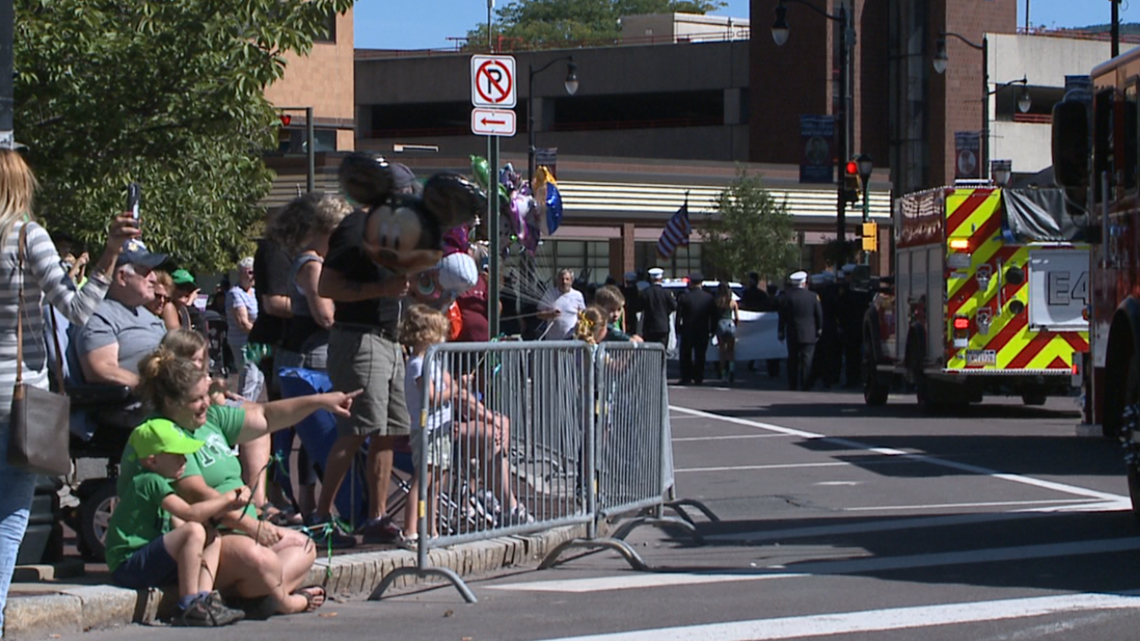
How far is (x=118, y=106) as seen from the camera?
14.5m

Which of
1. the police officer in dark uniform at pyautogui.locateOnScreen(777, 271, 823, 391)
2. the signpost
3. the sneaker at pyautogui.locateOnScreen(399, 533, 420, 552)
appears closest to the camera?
the sneaker at pyautogui.locateOnScreen(399, 533, 420, 552)

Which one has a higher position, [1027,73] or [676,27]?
[676,27]

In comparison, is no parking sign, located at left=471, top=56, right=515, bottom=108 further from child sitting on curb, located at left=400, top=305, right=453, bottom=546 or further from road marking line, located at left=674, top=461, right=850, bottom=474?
road marking line, located at left=674, top=461, right=850, bottom=474

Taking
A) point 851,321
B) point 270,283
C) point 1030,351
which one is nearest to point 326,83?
point 851,321

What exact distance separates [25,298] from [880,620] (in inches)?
145

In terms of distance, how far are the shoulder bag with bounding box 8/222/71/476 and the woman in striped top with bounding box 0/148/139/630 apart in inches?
0.9

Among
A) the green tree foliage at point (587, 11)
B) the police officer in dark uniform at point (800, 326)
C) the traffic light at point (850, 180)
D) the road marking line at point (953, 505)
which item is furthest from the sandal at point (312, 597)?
the green tree foliage at point (587, 11)

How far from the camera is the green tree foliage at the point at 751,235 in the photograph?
167 feet

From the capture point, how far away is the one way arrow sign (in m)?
11.2

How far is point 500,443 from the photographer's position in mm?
8078

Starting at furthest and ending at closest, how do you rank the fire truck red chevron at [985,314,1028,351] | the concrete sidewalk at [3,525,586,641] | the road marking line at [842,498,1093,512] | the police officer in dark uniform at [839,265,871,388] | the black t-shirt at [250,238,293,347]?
→ the police officer in dark uniform at [839,265,871,388] → the fire truck red chevron at [985,314,1028,351] → the road marking line at [842,498,1093,512] → the black t-shirt at [250,238,293,347] → the concrete sidewalk at [3,525,586,641]

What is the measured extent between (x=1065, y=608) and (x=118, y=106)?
10337 mm

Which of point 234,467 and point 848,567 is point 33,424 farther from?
point 848,567

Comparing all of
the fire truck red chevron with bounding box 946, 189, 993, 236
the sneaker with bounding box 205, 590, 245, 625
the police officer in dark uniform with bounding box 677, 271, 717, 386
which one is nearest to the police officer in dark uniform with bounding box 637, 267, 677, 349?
the police officer in dark uniform with bounding box 677, 271, 717, 386
